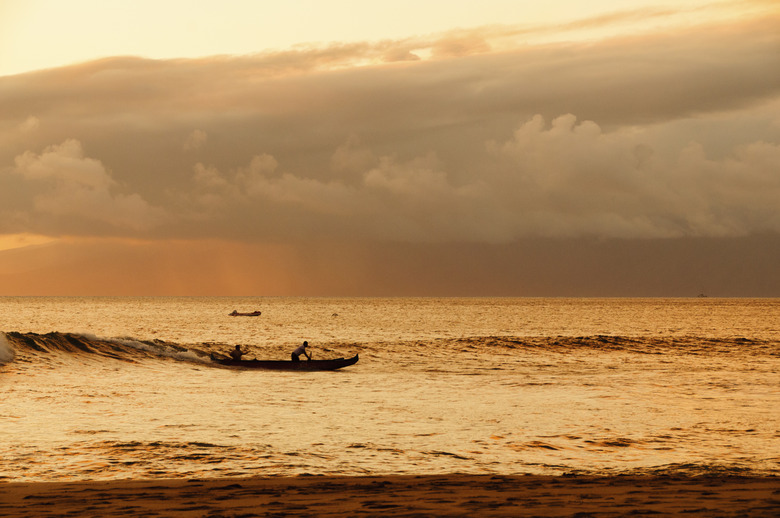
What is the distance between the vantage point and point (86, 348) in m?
46.0

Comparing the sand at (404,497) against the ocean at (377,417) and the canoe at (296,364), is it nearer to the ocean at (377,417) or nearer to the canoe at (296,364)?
the ocean at (377,417)

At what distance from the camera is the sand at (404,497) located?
1019 centimetres

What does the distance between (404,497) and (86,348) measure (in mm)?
39890

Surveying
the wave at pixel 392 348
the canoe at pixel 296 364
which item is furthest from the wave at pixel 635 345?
the canoe at pixel 296 364

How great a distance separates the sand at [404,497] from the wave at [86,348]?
31.1 metres

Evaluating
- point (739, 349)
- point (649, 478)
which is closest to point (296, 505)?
point (649, 478)

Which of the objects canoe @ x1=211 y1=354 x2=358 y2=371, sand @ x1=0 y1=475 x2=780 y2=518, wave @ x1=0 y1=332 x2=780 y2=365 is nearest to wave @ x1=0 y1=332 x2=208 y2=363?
wave @ x1=0 y1=332 x2=780 y2=365

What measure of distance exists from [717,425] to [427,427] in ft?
26.9

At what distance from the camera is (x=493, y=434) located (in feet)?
62.6

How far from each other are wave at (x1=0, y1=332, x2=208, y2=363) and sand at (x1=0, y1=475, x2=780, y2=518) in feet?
102

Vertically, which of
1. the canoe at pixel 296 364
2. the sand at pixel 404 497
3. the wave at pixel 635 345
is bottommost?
the wave at pixel 635 345

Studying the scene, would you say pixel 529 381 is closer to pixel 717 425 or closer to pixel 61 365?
pixel 717 425

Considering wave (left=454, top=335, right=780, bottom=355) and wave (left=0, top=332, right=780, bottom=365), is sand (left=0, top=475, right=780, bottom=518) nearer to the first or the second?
wave (left=0, top=332, right=780, bottom=365)

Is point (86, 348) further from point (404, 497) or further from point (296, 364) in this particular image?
point (404, 497)
